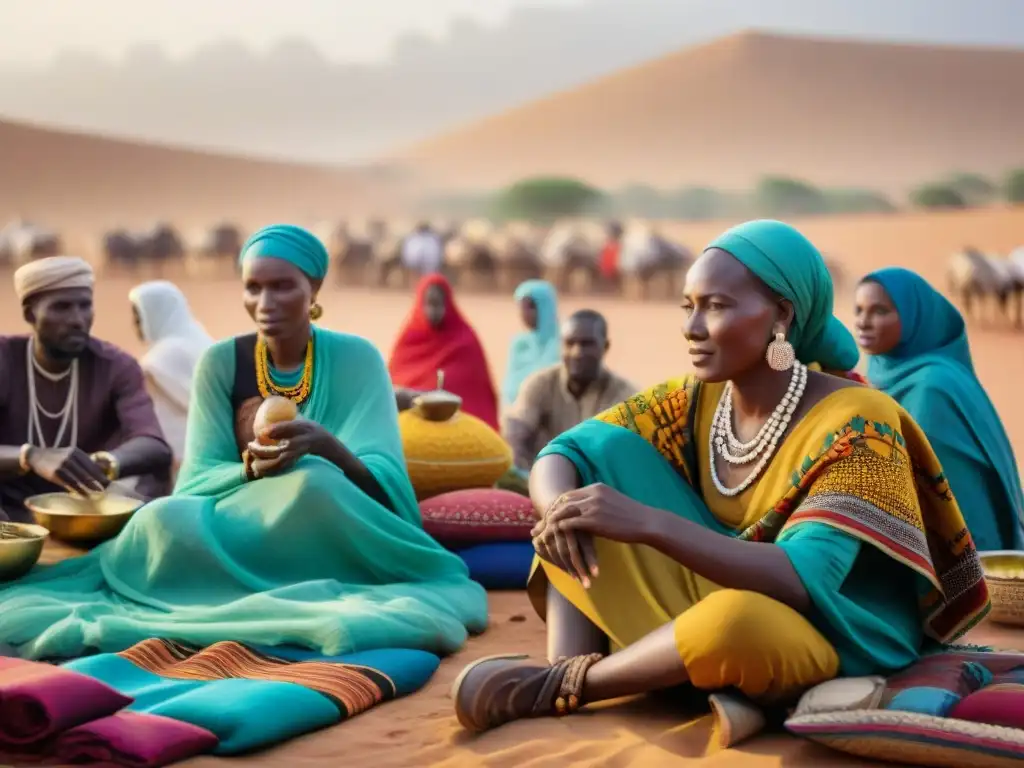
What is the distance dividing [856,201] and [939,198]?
562 cm

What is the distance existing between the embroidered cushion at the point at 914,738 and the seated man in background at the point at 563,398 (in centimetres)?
514

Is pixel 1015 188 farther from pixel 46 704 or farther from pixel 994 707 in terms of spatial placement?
pixel 46 704

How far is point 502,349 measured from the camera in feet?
83.5

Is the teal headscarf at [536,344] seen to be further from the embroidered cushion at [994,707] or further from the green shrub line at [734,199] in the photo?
the green shrub line at [734,199]

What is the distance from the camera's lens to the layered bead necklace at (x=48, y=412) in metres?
7.50

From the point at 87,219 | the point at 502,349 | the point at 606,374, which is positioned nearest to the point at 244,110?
the point at 87,219

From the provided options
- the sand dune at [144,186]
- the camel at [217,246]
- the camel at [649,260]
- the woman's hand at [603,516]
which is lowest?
the woman's hand at [603,516]

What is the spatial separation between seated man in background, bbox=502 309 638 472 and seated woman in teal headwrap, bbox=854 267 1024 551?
184 centimetres

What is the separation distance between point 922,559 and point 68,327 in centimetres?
458

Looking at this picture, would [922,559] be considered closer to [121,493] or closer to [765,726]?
[765,726]

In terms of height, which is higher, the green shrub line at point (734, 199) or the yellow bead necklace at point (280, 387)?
the green shrub line at point (734, 199)

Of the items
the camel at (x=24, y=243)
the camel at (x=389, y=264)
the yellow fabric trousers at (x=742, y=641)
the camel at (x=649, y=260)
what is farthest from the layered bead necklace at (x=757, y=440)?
the camel at (x=24, y=243)

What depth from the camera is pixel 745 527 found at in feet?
15.9

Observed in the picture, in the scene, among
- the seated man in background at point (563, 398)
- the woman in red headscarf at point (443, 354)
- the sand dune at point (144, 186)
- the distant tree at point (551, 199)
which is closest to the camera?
the seated man in background at point (563, 398)
